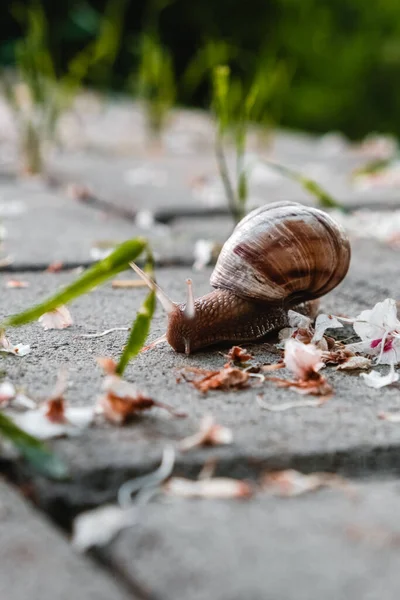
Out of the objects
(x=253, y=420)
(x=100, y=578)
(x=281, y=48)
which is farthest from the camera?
(x=281, y=48)

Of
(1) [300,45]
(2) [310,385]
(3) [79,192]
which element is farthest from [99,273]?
(1) [300,45]

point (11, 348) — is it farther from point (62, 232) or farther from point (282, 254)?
point (62, 232)

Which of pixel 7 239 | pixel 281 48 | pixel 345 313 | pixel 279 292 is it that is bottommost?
pixel 281 48

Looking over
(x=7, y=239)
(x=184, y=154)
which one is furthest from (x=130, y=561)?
(x=184, y=154)

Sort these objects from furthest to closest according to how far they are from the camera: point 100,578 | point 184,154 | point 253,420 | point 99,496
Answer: point 184,154, point 253,420, point 99,496, point 100,578

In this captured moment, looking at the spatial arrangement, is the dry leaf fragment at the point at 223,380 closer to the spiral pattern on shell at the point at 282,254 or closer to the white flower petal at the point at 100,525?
the spiral pattern on shell at the point at 282,254

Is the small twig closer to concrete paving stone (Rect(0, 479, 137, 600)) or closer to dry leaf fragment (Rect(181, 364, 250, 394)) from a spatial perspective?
dry leaf fragment (Rect(181, 364, 250, 394))

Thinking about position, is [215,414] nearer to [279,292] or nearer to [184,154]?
[279,292]
